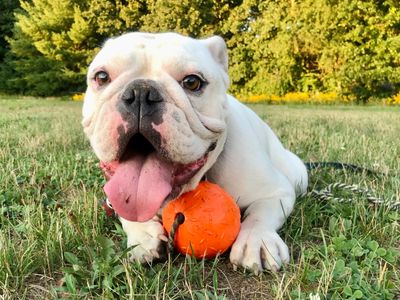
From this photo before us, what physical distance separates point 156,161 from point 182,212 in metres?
0.24

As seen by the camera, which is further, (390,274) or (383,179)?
(383,179)

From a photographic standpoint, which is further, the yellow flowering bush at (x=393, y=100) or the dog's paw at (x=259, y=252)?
the yellow flowering bush at (x=393, y=100)

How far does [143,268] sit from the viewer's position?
1771 mm

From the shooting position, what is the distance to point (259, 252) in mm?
1872

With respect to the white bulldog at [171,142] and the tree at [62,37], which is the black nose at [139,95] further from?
the tree at [62,37]

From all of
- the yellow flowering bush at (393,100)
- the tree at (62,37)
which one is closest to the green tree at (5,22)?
the tree at (62,37)

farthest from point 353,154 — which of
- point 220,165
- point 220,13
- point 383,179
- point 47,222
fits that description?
point 220,13

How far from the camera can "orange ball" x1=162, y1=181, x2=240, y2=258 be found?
1906 millimetres

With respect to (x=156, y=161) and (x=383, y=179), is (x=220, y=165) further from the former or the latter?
(x=383, y=179)

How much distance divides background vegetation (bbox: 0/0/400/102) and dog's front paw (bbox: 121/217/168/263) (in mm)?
16745

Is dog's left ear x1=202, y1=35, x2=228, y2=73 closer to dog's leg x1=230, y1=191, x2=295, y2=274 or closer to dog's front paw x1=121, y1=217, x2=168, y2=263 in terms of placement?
dog's leg x1=230, y1=191, x2=295, y2=274

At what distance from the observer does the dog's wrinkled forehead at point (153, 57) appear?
6.90 ft

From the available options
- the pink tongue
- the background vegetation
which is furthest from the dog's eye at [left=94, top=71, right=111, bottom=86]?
the background vegetation

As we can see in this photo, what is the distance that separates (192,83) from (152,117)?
0.35 metres
